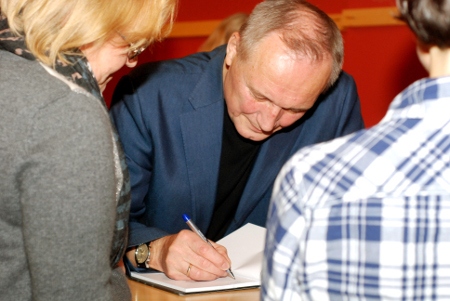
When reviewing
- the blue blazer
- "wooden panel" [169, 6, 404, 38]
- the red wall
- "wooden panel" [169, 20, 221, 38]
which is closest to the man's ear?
the blue blazer

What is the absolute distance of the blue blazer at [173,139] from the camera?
2215mm

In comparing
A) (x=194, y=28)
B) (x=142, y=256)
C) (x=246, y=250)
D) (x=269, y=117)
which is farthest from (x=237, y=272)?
(x=194, y=28)

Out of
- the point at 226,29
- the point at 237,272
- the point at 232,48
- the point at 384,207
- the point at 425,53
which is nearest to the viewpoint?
the point at 384,207

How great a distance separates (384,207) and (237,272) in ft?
3.02

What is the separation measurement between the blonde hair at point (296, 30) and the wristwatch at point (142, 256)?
2.36 feet

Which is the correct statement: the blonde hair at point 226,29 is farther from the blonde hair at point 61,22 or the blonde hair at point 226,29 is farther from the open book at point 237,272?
the blonde hair at point 61,22

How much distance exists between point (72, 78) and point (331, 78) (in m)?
1.13

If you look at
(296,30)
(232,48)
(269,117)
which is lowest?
(269,117)

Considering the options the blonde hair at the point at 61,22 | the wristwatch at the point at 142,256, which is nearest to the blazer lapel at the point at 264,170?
the wristwatch at the point at 142,256

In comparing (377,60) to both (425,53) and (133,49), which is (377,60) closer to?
(133,49)

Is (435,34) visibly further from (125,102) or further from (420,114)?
(125,102)

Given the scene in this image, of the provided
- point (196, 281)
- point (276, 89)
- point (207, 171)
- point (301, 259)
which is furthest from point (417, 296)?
point (207, 171)

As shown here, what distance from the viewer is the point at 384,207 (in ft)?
3.34

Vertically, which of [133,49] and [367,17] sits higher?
[133,49]
